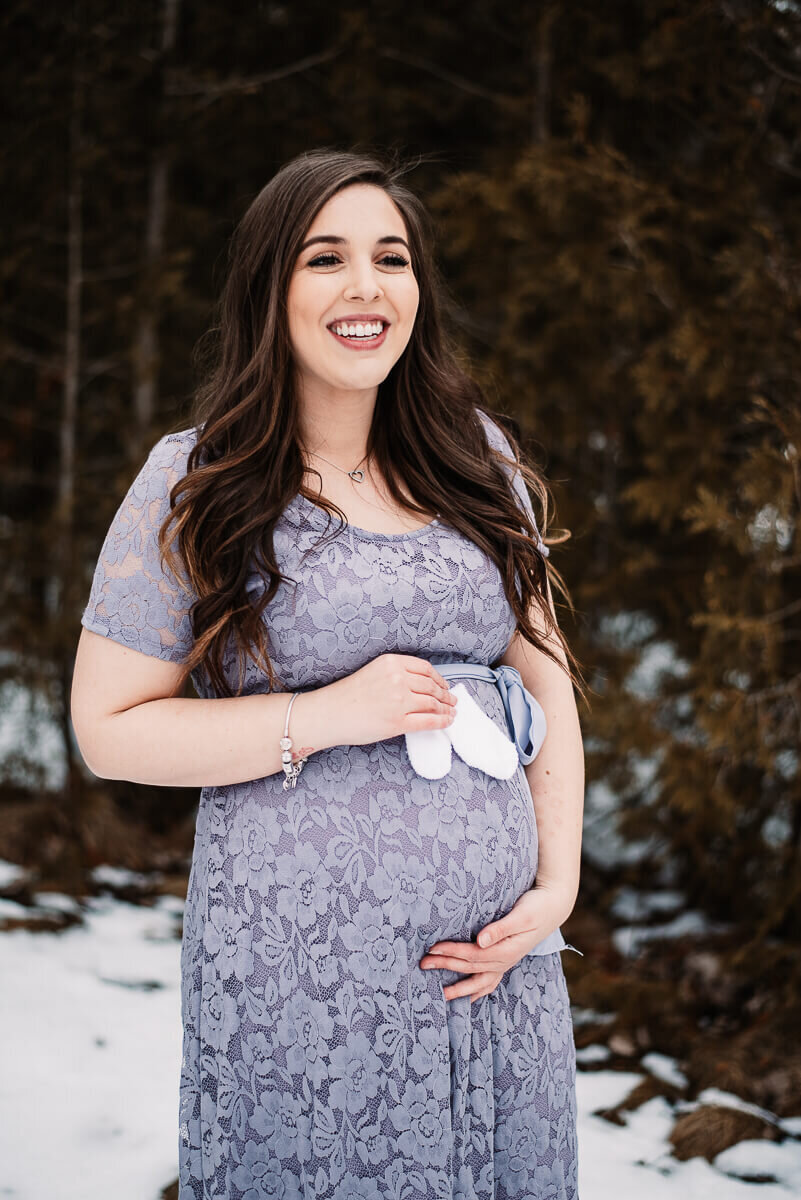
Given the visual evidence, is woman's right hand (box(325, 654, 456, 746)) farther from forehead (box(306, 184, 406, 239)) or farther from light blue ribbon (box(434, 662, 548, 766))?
forehead (box(306, 184, 406, 239))

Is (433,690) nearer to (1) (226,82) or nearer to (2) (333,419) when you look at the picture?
(2) (333,419)

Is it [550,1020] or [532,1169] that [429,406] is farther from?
[532,1169]

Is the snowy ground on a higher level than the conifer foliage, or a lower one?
lower

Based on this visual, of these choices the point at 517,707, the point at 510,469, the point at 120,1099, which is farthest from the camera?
the point at 120,1099

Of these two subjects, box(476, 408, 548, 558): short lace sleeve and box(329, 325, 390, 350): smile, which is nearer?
box(329, 325, 390, 350): smile

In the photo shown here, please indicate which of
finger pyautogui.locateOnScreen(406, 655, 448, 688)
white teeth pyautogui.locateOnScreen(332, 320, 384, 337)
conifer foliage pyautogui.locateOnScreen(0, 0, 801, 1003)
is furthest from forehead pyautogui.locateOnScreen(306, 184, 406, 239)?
conifer foliage pyautogui.locateOnScreen(0, 0, 801, 1003)

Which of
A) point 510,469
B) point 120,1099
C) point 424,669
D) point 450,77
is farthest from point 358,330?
point 450,77

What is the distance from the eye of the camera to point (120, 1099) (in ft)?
9.44

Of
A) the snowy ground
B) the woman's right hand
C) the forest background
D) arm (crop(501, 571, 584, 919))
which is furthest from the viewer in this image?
the forest background

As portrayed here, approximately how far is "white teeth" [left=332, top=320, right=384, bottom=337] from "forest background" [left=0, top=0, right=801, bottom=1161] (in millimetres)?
1871

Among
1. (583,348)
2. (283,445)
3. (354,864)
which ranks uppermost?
(583,348)

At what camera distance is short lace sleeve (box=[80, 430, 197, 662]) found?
5.16 feet

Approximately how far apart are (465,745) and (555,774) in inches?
9.8

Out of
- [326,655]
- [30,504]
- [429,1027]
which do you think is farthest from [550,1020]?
[30,504]
